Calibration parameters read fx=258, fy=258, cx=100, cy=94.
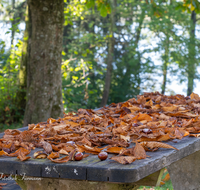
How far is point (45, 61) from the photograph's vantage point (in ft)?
14.6

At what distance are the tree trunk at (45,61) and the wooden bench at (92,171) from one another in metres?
2.92

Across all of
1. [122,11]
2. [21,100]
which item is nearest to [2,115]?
[21,100]

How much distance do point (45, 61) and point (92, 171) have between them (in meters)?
3.50

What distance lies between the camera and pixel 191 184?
2961 mm

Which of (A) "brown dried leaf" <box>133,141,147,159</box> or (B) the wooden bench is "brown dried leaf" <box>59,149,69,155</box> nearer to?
(B) the wooden bench

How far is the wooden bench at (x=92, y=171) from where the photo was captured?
1176 millimetres

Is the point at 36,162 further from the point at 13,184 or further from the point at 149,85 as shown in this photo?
the point at 149,85

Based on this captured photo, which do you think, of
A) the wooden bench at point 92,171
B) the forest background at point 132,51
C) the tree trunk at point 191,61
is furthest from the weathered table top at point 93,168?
the tree trunk at point 191,61

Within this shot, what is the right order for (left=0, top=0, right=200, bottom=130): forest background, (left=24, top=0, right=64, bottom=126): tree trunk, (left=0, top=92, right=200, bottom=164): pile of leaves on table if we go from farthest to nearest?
(left=0, top=0, right=200, bottom=130): forest background
(left=24, top=0, right=64, bottom=126): tree trunk
(left=0, top=92, right=200, bottom=164): pile of leaves on table

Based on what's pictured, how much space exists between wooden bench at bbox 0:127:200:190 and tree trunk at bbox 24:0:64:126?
115 inches

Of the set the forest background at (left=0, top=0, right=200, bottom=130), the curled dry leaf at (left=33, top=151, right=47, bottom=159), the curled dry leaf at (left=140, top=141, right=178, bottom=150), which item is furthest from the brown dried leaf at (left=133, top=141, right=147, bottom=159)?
the forest background at (left=0, top=0, right=200, bottom=130)

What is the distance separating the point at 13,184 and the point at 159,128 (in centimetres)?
200

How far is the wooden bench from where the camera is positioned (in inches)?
46.3

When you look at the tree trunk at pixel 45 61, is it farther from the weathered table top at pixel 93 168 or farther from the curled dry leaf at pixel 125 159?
the curled dry leaf at pixel 125 159
